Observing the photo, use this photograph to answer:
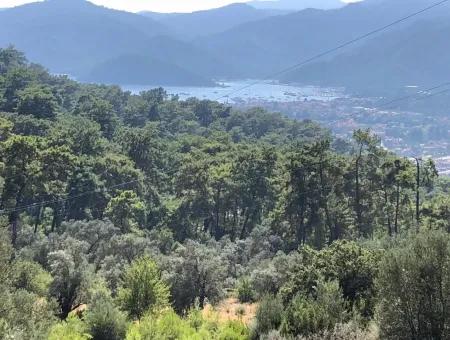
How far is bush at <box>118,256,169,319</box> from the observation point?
20.8 meters

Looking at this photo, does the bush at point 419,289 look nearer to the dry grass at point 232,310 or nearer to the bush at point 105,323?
the bush at point 105,323

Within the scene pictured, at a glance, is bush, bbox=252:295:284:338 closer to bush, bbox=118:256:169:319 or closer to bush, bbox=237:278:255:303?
bush, bbox=118:256:169:319

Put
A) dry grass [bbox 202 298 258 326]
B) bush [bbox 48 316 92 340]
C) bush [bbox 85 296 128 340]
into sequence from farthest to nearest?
dry grass [bbox 202 298 258 326] < bush [bbox 85 296 128 340] < bush [bbox 48 316 92 340]

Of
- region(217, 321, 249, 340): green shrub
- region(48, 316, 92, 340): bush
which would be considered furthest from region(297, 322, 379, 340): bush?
region(48, 316, 92, 340): bush

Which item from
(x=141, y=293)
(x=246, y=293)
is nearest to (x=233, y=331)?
(x=141, y=293)

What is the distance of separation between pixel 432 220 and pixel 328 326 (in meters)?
25.0

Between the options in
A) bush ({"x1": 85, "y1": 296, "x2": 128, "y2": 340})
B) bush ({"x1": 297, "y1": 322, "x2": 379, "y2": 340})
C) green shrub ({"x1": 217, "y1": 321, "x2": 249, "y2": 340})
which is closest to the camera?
bush ({"x1": 297, "y1": 322, "x2": 379, "y2": 340})

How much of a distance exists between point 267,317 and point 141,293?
6759 mm

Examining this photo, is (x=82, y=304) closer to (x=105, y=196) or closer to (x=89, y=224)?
(x=89, y=224)

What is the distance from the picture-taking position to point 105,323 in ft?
55.3

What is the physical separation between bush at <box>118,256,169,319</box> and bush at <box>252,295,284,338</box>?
19.5 feet

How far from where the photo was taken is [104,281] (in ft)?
83.5

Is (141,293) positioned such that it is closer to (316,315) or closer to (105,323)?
(105,323)

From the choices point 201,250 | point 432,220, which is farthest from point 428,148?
point 201,250
